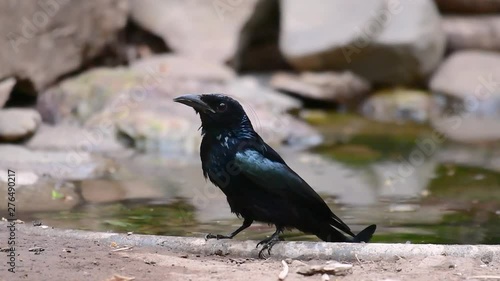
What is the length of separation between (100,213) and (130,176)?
149 centimetres

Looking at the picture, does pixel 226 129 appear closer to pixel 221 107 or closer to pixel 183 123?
pixel 221 107

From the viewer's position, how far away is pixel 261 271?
3.47m

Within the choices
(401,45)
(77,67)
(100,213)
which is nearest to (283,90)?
(401,45)

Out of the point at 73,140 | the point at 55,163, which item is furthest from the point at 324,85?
the point at 55,163

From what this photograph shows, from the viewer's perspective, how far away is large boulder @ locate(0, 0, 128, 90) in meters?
8.25

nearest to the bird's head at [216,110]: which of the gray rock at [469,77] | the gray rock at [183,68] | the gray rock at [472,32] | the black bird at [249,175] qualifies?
the black bird at [249,175]

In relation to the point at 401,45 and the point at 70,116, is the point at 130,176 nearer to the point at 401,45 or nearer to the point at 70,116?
the point at 70,116

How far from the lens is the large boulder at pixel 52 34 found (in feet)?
27.1

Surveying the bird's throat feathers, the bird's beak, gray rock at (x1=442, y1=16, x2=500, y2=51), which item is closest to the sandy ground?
the bird's throat feathers

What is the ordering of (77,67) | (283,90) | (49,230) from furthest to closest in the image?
1. (283,90)
2. (77,67)
3. (49,230)

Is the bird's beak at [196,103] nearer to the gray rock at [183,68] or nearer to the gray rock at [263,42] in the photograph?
the gray rock at [183,68]

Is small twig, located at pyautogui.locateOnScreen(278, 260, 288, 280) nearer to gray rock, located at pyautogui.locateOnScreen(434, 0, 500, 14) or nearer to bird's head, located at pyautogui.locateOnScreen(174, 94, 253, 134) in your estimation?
bird's head, located at pyautogui.locateOnScreen(174, 94, 253, 134)

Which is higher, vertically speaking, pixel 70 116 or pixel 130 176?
pixel 70 116

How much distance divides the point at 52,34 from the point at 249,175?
588cm
